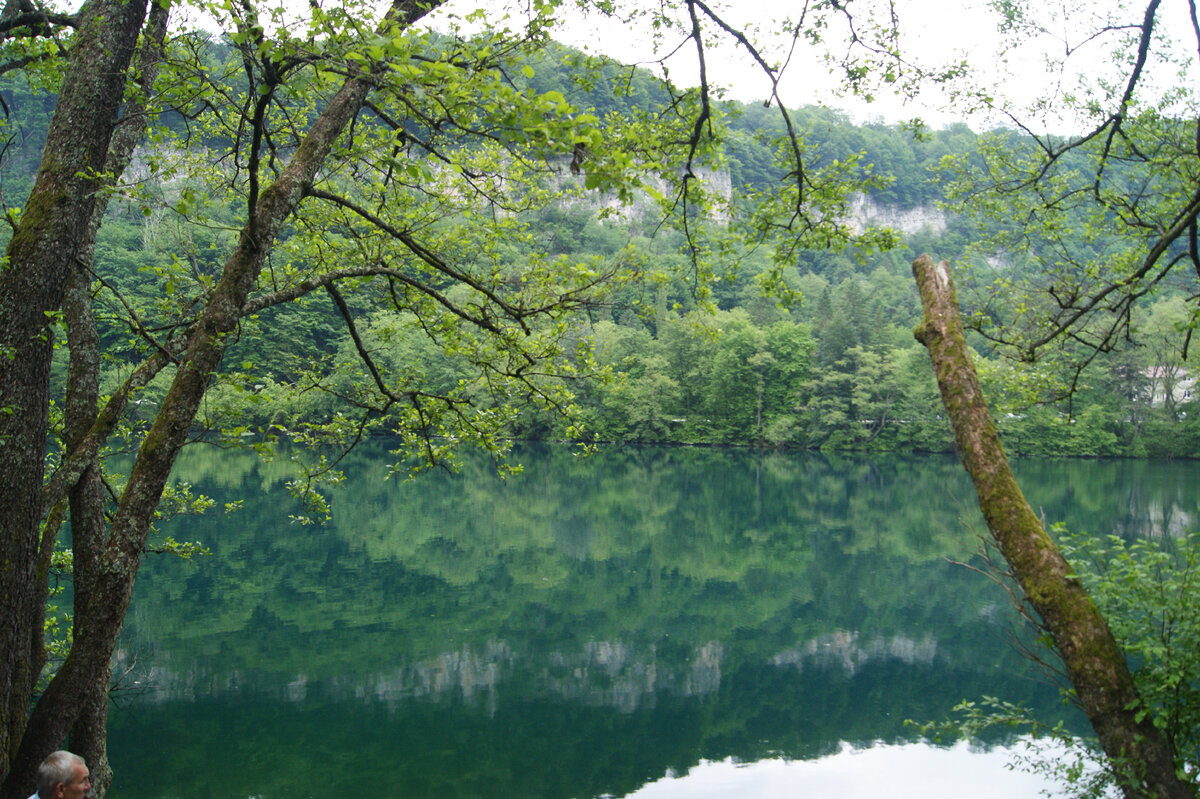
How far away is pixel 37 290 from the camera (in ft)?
12.2

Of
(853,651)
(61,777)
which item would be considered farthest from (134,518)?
(853,651)

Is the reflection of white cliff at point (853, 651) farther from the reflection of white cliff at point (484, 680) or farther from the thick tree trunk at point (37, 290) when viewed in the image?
the thick tree trunk at point (37, 290)

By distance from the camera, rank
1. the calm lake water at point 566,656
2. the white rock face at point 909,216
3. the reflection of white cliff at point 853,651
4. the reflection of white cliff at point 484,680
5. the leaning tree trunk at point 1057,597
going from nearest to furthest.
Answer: the leaning tree trunk at point 1057,597, the calm lake water at point 566,656, the reflection of white cliff at point 484,680, the reflection of white cliff at point 853,651, the white rock face at point 909,216

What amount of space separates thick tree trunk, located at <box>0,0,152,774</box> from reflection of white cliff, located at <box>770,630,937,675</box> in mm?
10989

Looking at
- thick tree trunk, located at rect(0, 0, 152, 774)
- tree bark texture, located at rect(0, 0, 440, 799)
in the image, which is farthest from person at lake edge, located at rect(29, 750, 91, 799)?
thick tree trunk, located at rect(0, 0, 152, 774)

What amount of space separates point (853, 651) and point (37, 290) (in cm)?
1269

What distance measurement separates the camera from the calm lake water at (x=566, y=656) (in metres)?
9.05

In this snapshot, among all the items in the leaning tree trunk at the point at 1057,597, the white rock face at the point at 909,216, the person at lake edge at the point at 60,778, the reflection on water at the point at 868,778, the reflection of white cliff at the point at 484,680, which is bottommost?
the reflection of white cliff at the point at 484,680

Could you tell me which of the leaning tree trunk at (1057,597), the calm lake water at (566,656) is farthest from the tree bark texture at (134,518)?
the calm lake water at (566,656)

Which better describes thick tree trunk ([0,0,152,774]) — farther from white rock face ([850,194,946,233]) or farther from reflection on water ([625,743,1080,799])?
white rock face ([850,194,946,233])

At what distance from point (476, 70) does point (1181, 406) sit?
4970 cm

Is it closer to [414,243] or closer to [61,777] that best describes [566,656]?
[414,243]

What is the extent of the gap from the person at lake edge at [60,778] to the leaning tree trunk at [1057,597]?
411 centimetres

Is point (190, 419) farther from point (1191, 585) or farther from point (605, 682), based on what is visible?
point (605, 682)
